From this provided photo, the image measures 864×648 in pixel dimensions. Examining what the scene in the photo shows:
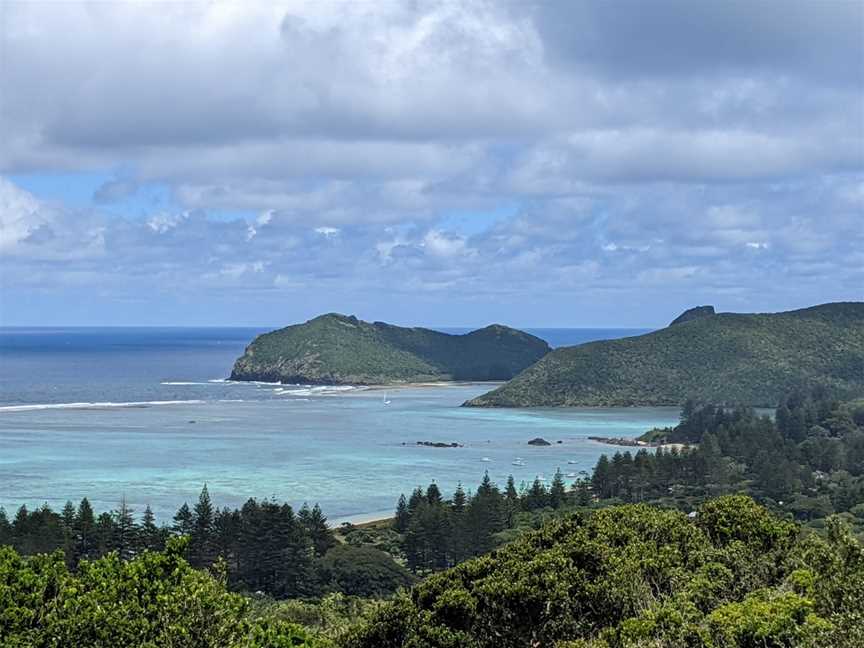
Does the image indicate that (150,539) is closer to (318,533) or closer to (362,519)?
(318,533)

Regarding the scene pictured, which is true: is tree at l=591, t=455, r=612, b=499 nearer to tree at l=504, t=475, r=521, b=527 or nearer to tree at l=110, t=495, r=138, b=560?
tree at l=504, t=475, r=521, b=527

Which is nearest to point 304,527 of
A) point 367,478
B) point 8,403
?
point 367,478

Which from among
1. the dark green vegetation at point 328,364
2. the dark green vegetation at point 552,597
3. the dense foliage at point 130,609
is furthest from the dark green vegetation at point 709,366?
the dense foliage at point 130,609

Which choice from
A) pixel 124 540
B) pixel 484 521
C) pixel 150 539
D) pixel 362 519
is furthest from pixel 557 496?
pixel 124 540

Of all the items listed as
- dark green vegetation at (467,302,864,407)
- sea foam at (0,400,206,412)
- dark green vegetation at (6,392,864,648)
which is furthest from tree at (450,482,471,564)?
dark green vegetation at (467,302,864,407)

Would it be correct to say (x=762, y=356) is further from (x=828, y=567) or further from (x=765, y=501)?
(x=828, y=567)

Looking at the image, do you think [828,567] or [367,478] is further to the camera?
[367,478]
